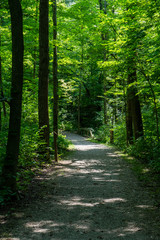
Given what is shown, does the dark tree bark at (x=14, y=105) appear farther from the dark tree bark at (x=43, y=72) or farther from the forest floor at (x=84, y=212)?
the dark tree bark at (x=43, y=72)

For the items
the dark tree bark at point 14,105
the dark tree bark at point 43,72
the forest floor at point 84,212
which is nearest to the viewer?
the forest floor at point 84,212

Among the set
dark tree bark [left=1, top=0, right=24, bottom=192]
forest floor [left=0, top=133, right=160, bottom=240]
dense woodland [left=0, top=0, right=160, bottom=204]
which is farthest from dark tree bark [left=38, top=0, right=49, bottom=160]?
dark tree bark [left=1, top=0, right=24, bottom=192]

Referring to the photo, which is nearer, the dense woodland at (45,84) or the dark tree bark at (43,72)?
the dense woodland at (45,84)

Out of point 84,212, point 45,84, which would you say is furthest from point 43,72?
point 84,212

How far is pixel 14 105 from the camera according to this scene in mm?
4832

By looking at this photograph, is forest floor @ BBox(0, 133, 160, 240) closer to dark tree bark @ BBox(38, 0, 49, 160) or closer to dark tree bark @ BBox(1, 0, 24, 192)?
dark tree bark @ BBox(1, 0, 24, 192)

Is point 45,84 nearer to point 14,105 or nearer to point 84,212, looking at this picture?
point 14,105

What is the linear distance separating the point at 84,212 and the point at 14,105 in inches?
102

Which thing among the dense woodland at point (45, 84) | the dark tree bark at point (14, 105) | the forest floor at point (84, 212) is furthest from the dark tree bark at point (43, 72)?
the dark tree bark at point (14, 105)

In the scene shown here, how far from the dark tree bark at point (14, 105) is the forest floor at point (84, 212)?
0.68 meters

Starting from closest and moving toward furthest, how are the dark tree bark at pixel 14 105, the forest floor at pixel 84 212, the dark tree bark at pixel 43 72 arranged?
1. the forest floor at pixel 84 212
2. the dark tree bark at pixel 14 105
3. the dark tree bark at pixel 43 72

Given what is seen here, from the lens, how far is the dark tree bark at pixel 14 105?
4773mm

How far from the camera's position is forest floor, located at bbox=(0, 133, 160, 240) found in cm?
358

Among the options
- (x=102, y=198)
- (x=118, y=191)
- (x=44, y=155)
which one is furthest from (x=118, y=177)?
(x=44, y=155)
